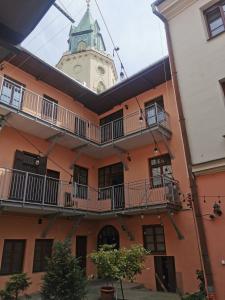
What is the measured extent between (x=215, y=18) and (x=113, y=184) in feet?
31.6

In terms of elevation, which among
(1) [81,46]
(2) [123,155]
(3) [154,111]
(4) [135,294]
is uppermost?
(1) [81,46]

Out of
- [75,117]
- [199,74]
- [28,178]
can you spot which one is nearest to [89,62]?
[75,117]

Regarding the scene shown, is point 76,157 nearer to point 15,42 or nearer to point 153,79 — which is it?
point 153,79

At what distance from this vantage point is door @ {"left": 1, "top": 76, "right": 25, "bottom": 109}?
37.7 ft

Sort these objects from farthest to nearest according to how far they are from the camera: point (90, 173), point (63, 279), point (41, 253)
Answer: point (90, 173) < point (41, 253) < point (63, 279)

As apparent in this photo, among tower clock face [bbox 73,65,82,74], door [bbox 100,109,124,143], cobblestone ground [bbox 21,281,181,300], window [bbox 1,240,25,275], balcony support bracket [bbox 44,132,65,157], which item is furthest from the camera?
tower clock face [bbox 73,65,82,74]

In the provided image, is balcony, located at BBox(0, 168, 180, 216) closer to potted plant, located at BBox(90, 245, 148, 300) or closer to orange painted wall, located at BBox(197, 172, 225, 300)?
potted plant, located at BBox(90, 245, 148, 300)

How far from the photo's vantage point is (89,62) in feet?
80.4

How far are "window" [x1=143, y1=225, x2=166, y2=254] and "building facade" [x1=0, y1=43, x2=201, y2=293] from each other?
45 mm

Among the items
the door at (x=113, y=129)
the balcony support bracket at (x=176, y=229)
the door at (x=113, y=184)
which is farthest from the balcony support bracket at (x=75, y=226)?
the door at (x=113, y=129)

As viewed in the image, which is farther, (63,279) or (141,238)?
(141,238)

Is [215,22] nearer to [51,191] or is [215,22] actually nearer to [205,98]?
[205,98]

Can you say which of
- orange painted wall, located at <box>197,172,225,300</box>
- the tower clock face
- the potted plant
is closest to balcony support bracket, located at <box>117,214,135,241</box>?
the potted plant

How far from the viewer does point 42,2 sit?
1.81 meters
